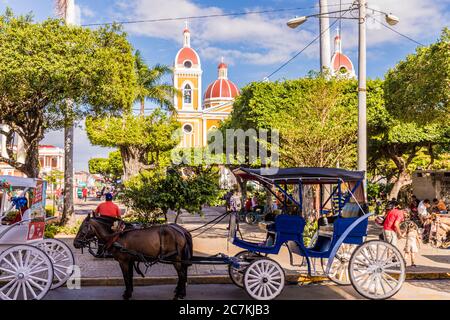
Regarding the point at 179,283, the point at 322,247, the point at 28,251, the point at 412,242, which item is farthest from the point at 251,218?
the point at 28,251

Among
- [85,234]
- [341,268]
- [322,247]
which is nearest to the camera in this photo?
[85,234]

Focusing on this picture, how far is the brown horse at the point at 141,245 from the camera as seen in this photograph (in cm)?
800

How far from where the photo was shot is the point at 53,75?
1451 cm

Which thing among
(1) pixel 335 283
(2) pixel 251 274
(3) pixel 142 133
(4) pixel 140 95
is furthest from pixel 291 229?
(4) pixel 140 95

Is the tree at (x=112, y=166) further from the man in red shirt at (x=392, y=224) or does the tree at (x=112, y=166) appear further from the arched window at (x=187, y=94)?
the man in red shirt at (x=392, y=224)

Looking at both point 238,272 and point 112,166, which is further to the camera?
point 112,166

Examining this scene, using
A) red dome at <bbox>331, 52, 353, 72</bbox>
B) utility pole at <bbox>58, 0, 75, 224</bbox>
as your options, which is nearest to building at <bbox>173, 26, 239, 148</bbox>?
red dome at <bbox>331, 52, 353, 72</bbox>

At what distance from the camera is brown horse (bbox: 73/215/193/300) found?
8.00 m

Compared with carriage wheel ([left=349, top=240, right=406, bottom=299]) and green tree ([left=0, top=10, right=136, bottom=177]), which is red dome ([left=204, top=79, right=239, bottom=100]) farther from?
carriage wheel ([left=349, top=240, right=406, bottom=299])

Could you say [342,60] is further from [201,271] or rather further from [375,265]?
[375,265]

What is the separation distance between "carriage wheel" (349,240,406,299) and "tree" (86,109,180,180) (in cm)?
1772

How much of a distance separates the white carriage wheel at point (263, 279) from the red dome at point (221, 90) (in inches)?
3124

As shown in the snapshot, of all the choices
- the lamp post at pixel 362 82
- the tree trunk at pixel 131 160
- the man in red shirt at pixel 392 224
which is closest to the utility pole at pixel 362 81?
the lamp post at pixel 362 82

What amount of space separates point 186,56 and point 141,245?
76.0 meters
